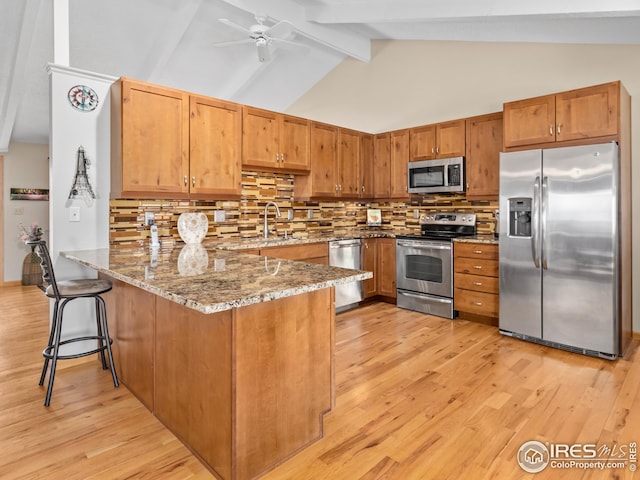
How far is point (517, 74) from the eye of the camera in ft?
13.9

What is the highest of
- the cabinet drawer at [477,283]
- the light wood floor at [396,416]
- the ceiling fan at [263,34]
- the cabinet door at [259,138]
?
the ceiling fan at [263,34]

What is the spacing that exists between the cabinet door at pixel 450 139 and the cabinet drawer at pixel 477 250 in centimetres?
108

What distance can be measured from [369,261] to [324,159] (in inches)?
53.7

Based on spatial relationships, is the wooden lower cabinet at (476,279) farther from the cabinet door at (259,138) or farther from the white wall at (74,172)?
the white wall at (74,172)

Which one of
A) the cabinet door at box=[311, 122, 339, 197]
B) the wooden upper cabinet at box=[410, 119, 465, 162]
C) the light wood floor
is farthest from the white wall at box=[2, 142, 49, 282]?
the wooden upper cabinet at box=[410, 119, 465, 162]

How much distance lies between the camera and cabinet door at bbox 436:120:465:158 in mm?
4430

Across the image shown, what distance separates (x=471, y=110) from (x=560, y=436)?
3674 mm

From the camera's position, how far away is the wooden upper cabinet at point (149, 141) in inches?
119

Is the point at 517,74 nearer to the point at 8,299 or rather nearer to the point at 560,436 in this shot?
the point at 560,436

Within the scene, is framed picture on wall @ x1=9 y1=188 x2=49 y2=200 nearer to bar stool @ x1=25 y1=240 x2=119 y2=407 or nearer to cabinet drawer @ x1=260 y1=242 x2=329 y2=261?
bar stool @ x1=25 y1=240 x2=119 y2=407

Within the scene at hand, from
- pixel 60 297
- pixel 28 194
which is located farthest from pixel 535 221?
pixel 28 194

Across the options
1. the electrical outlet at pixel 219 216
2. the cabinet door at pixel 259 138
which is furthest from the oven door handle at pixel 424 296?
the electrical outlet at pixel 219 216

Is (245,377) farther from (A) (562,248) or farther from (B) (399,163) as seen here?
(B) (399,163)

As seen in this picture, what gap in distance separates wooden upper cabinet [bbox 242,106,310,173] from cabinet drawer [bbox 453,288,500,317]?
7.14 ft
